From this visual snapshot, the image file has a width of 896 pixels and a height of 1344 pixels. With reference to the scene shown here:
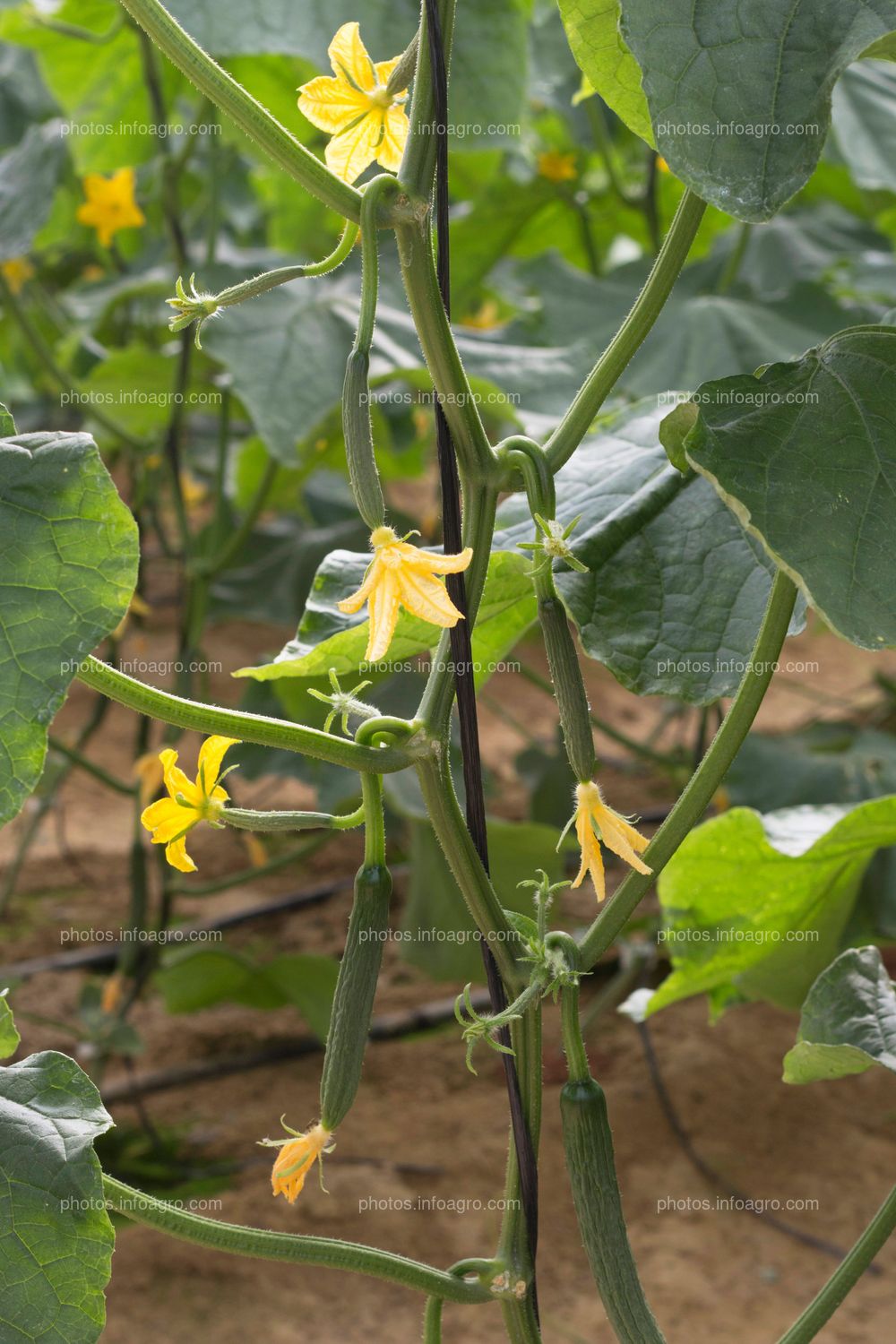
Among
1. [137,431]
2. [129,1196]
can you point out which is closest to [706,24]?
[129,1196]

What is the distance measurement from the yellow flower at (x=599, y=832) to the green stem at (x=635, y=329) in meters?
0.19

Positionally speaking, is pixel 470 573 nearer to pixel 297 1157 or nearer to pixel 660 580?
pixel 660 580

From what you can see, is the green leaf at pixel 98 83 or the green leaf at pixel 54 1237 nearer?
the green leaf at pixel 54 1237

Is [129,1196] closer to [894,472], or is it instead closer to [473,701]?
[473,701]

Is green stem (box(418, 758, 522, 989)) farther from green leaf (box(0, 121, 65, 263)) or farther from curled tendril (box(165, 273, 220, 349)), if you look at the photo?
green leaf (box(0, 121, 65, 263))

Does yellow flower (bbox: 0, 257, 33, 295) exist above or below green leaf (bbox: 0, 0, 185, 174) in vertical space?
below

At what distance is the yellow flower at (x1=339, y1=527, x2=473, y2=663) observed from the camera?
63cm

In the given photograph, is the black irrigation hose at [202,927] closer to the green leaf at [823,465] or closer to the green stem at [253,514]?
the green stem at [253,514]

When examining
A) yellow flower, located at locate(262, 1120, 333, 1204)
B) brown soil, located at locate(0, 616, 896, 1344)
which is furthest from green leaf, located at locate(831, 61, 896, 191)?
yellow flower, located at locate(262, 1120, 333, 1204)

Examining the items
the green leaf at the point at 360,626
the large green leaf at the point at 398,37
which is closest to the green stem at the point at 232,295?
the green leaf at the point at 360,626

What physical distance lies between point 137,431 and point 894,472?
2095 mm

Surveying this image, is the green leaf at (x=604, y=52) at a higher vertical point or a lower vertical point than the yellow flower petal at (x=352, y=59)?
higher

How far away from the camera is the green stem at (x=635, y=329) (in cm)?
77

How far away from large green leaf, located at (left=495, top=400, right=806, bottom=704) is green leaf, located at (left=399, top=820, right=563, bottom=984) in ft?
3.18
